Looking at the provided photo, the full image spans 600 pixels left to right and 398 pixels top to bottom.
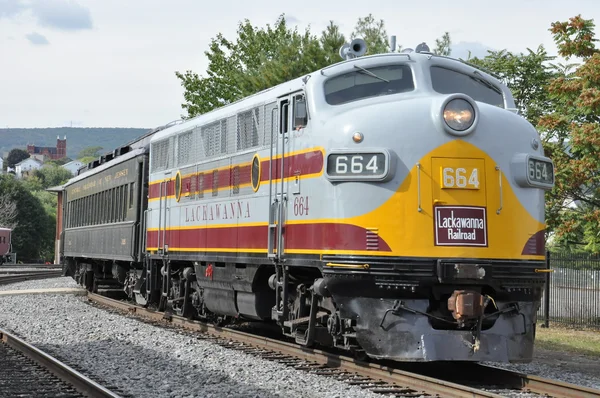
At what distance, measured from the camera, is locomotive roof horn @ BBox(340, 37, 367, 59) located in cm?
1177

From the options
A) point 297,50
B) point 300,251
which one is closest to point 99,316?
point 300,251

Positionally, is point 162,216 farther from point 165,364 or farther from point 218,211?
point 165,364

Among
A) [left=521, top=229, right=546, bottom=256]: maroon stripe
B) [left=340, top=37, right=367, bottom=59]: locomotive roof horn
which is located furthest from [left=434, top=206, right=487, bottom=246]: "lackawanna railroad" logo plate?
[left=340, top=37, right=367, bottom=59]: locomotive roof horn

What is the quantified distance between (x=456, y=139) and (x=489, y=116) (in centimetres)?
63

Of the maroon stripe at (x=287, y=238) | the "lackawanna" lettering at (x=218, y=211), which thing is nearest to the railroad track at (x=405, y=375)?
the maroon stripe at (x=287, y=238)

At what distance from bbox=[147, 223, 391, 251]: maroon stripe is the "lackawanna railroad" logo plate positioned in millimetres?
651

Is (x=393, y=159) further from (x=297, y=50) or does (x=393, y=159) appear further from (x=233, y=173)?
(x=297, y=50)

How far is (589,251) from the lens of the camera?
18.0 metres

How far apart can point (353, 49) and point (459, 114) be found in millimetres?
2598

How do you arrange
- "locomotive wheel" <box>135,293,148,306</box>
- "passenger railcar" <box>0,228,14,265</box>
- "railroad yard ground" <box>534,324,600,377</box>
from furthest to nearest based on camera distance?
"passenger railcar" <box>0,228,14,265</box> → "locomotive wheel" <box>135,293,148,306</box> → "railroad yard ground" <box>534,324,600,377</box>

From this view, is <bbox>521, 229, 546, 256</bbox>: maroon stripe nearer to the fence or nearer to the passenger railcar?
the fence

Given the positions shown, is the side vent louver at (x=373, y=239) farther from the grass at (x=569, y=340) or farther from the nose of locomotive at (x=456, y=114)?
the grass at (x=569, y=340)

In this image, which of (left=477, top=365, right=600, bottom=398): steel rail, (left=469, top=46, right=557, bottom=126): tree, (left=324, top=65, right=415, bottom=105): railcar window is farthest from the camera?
(left=469, top=46, right=557, bottom=126): tree

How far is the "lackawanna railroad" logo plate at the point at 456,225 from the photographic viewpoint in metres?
9.47
